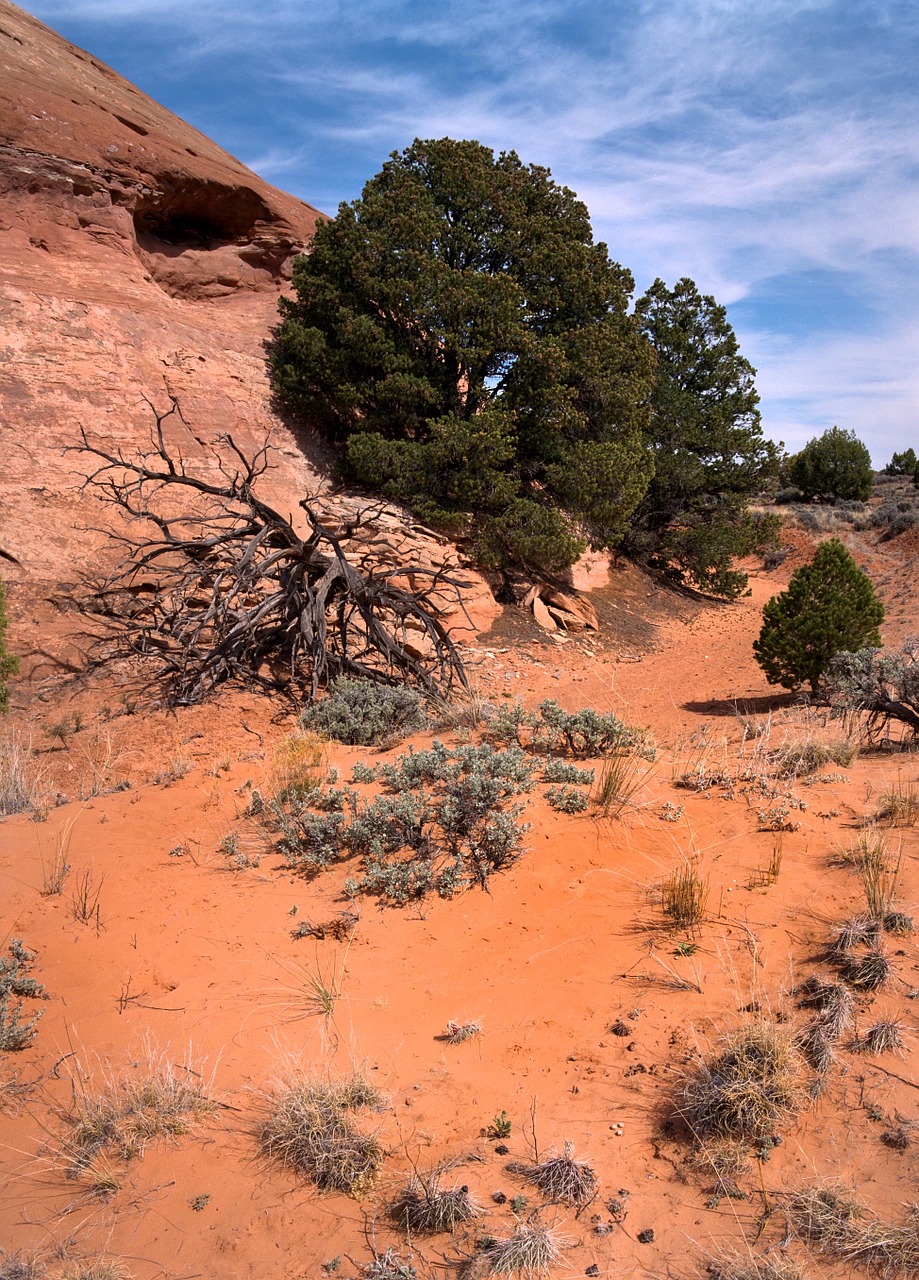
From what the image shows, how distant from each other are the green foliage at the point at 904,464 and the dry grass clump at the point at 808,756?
38.0 metres

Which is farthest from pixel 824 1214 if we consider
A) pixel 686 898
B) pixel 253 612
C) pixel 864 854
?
pixel 253 612

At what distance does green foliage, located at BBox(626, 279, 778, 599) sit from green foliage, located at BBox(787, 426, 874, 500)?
13.0 metres

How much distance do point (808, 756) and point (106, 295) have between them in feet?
41.1

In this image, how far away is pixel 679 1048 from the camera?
337 cm

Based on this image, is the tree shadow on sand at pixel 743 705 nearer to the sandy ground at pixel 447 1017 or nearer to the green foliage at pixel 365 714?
the sandy ground at pixel 447 1017

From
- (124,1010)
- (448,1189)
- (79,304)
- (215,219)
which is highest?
(215,219)

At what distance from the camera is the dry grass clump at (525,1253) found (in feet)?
8.32

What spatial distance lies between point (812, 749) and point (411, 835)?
119 inches

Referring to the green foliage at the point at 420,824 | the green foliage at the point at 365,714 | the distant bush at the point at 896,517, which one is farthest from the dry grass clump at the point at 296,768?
the distant bush at the point at 896,517

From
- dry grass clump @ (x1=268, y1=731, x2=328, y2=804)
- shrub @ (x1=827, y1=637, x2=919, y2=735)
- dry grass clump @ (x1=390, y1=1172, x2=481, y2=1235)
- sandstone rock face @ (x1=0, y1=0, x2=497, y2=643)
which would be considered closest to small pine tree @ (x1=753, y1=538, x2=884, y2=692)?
shrub @ (x1=827, y1=637, x2=919, y2=735)

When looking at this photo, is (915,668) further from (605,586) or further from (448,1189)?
(605,586)

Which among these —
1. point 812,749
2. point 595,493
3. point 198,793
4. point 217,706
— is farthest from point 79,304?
point 812,749

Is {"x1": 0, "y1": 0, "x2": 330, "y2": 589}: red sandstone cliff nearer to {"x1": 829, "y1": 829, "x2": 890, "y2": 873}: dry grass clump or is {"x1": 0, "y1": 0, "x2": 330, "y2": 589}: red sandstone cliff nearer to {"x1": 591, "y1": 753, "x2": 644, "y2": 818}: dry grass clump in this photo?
{"x1": 591, "y1": 753, "x2": 644, "y2": 818}: dry grass clump

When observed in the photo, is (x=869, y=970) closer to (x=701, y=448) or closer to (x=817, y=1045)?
(x=817, y=1045)
